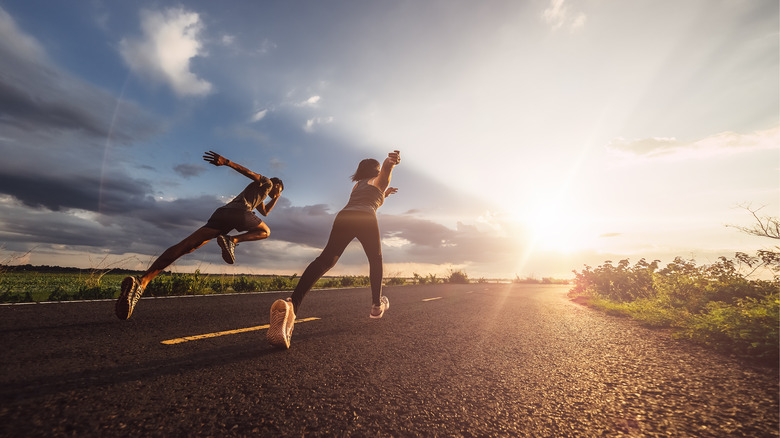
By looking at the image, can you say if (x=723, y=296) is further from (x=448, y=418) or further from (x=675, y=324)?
(x=448, y=418)

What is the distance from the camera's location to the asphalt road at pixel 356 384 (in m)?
1.88

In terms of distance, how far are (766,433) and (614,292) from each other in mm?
11132

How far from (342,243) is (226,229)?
1.64m

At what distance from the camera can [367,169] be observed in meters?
4.30

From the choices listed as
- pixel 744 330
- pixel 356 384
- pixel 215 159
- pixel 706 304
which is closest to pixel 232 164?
pixel 215 159

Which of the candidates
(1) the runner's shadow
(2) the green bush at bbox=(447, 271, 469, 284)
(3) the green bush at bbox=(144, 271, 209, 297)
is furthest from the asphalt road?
(2) the green bush at bbox=(447, 271, 469, 284)

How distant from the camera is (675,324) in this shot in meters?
5.64

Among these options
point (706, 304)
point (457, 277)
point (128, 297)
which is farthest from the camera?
point (457, 277)

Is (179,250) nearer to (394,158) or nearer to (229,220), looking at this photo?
(229,220)

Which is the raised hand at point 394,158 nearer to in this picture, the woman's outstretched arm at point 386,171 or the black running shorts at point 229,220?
the woman's outstretched arm at point 386,171

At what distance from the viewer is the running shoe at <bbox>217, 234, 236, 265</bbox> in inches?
170

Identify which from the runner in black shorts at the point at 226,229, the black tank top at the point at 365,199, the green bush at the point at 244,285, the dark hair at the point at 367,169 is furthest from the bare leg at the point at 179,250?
the green bush at the point at 244,285

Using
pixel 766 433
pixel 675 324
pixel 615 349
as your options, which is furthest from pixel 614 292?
pixel 766 433

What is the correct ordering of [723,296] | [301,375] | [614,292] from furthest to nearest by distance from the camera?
[614,292] → [723,296] → [301,375]
